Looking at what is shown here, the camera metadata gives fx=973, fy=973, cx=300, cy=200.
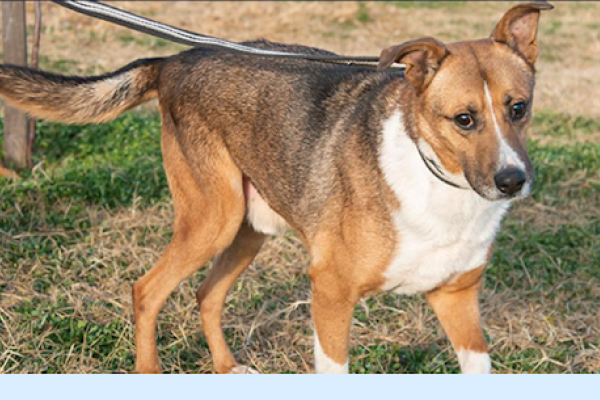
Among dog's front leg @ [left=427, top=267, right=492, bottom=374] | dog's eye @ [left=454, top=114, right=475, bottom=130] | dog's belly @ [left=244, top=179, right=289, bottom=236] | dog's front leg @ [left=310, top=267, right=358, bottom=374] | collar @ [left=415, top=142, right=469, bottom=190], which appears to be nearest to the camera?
dog's eye @ [left=454, top=114, right=475, bottom=130]

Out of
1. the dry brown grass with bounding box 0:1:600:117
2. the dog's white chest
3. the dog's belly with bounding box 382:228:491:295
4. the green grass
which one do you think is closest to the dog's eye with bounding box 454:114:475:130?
the dog's white chest

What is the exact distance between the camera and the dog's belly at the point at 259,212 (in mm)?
4730

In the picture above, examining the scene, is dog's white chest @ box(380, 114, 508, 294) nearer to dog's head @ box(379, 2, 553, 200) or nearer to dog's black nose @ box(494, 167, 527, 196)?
dog's head @ box(379, 2, 553, 200)

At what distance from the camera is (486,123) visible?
3.53 metres

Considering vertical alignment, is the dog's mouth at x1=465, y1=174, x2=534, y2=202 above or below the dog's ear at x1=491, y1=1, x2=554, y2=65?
below

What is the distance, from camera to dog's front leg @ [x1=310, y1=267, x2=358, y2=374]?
4074mm

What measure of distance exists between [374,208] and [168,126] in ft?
4.28

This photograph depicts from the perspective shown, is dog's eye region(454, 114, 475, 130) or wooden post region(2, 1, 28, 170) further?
wooden post region(2, 1, 28, 170)

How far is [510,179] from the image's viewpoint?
3396mm

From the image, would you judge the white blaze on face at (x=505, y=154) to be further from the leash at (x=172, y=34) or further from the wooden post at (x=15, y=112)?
the wooden post at (x=15, y=112)

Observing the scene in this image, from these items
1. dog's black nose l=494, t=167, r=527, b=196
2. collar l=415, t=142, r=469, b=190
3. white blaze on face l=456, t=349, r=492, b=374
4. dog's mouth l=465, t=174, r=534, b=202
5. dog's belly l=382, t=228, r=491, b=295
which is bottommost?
white blaze on face l=456, t=349, r=492, b=374

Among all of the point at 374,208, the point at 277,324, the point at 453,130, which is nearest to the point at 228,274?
the point at 277,324

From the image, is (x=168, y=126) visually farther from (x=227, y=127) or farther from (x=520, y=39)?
(x=520, y=39)

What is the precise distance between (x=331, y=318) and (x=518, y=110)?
1.19 metres
